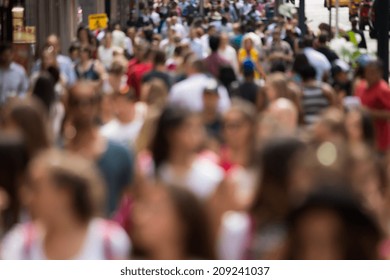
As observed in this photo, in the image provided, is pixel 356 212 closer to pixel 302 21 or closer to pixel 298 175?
pixel 298 175

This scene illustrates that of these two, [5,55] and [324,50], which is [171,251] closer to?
[5,55]

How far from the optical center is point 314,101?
13328mm

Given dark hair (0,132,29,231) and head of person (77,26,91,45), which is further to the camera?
head of person (77,26,91,45)

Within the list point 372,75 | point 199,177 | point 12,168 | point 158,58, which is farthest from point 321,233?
point 158,58

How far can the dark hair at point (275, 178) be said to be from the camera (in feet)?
19.3

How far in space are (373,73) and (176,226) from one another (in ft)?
28.7

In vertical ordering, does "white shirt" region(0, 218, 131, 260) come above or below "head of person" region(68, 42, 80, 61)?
above

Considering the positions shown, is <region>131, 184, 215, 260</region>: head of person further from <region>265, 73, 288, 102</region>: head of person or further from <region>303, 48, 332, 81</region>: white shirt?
<region>303, 48, 332, 81</region>: white shirt

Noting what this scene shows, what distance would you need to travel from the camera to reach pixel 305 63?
14.2 m

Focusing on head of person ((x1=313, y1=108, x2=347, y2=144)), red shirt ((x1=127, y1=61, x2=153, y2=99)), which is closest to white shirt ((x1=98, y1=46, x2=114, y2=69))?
red shirt ((x1=127, y1=61, x2=153, y2=99))

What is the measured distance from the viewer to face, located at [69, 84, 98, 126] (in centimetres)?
844

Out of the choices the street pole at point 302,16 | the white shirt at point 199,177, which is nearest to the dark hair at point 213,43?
the white shirt at point 199,177

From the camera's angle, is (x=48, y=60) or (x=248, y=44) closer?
(x=48, y=60)

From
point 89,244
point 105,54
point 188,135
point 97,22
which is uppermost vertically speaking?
point 89,244
